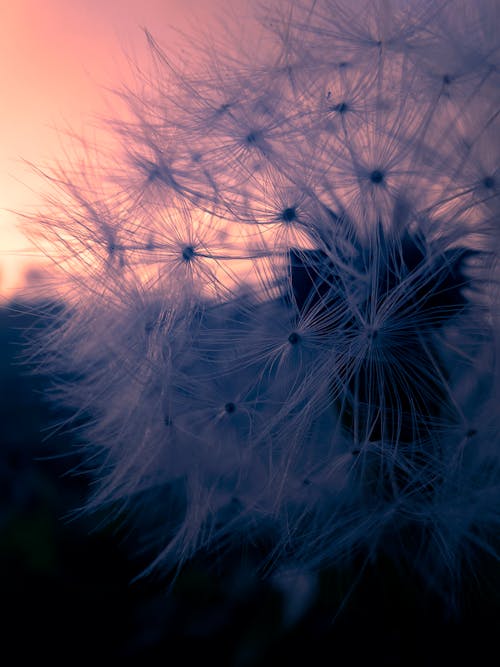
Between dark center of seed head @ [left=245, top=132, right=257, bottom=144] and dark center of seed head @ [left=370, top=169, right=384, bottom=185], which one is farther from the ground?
dark center of seed head @ [left=245, top=132, right=257, bottom=144]

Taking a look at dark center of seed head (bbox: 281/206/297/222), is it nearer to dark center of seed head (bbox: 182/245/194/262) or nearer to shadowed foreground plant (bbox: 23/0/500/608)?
shadowed foreground plant (bbox: 23/0/500/608)

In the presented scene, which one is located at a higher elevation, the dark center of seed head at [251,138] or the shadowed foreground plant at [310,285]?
the dark center of seed head at [251,138]

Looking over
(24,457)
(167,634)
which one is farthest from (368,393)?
(24,457)

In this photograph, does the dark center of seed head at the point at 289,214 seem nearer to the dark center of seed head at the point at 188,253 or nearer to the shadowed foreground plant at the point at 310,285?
the shadowed foreground plant at the point at 310,285

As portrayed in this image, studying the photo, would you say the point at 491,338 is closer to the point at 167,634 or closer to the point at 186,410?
the point at 186,410

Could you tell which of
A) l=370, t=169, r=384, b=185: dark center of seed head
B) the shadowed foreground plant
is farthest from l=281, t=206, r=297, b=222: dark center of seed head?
l=370, t=169, r=384, b=185: dark center of seed head

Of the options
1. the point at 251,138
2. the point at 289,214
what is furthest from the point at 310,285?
the point at 251,138

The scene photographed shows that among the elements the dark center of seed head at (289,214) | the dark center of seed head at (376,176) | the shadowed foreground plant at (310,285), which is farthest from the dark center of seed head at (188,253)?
the dark center of seed head at (376,176)

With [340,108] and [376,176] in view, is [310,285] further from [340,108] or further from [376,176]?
[340,108]
